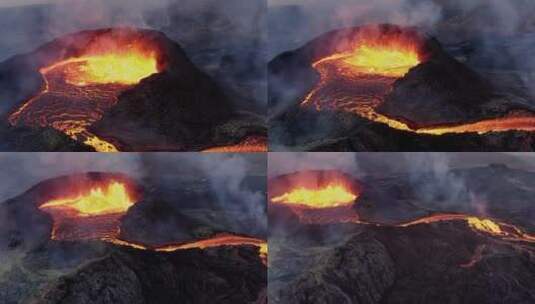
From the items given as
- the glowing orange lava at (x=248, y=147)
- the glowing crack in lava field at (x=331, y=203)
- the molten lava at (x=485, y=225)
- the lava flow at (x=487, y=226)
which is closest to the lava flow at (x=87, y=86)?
the glowing orange lava at (x=248, y=147)

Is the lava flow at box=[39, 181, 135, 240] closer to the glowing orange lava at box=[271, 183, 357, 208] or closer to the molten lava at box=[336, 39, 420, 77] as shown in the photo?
the glowing orange lava at box=[271, 183, 357, 208]

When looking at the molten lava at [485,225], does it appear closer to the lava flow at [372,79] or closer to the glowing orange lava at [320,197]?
the lava flow at [372,79]

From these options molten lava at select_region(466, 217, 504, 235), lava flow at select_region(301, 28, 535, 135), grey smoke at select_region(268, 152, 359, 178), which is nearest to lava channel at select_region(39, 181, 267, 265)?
grey smoke at select_region(268, 152, 359, 178)

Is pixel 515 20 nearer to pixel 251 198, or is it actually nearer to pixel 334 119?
pixel 334 119

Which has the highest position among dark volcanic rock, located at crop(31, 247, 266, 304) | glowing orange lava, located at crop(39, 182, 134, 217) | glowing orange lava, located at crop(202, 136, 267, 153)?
glowing orange lava, located at crop(202, 136, 267, 153)

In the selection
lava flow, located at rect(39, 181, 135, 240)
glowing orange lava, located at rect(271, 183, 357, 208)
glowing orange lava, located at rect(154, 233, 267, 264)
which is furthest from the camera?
glowing orange lava, located at rect(271, 183, 357, 208)

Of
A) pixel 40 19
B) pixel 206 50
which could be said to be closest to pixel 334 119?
pixel 206 50
